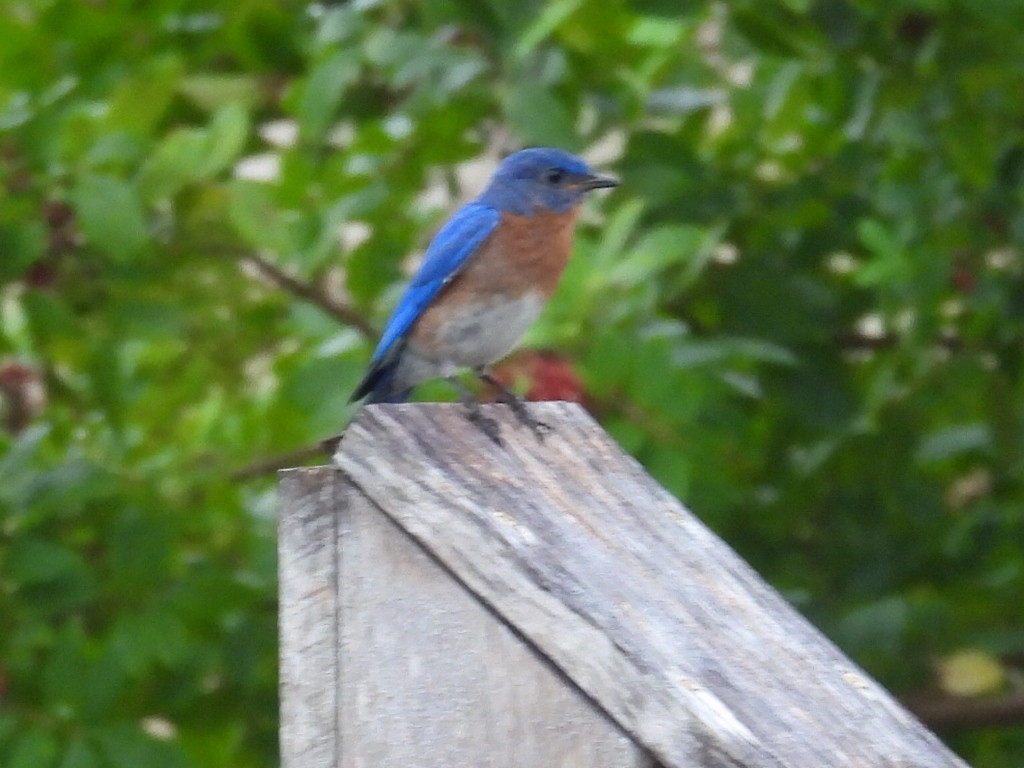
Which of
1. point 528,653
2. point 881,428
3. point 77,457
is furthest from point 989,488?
point 528,653

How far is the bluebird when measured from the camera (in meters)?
3.21

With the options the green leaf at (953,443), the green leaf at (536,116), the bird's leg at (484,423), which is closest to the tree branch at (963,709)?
the green leaf at (953,443)

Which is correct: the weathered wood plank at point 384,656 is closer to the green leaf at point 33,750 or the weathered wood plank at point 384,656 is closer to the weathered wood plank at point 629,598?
the weathered wood plank at point 629,598

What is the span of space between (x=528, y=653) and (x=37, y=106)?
1891 mm

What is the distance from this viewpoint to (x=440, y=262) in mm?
3266

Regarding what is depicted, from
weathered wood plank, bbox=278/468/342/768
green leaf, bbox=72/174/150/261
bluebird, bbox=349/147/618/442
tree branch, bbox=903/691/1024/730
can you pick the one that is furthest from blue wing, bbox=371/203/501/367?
tree branch, bbox=903/691/1024/730

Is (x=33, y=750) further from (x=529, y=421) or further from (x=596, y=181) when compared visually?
(x=596, y=181)

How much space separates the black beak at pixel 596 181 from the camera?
3383 millimetres

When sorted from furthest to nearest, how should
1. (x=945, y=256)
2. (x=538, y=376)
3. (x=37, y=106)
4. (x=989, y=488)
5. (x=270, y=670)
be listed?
(x=989, y=488) < (x=945, y=256) < (x=270, y=670) < (x=37, y=106) < (x=538, y=376)

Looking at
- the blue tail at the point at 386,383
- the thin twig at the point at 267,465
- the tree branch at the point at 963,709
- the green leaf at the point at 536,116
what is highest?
the green leaf at the point at 536,116

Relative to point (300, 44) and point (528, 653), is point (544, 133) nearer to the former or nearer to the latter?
point (300, 44)

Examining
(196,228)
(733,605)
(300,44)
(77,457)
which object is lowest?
(77,457)

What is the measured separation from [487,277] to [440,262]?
105mm

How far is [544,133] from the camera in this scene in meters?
3.20
